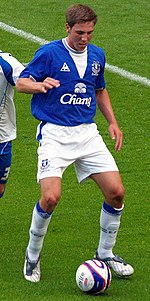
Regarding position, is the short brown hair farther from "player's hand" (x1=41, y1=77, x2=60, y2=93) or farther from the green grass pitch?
the green grass pitch

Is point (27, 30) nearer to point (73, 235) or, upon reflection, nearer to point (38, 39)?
point (38, 39)

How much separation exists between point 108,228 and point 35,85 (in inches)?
58.0

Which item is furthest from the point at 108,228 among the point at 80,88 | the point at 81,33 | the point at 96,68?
the point at 81,33

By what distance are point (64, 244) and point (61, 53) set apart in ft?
6.42

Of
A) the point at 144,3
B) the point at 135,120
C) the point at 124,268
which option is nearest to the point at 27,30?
the point at 144,3

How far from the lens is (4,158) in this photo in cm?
1036

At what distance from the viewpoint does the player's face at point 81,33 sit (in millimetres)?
9070

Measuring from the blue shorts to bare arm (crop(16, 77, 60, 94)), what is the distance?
4.05 ft

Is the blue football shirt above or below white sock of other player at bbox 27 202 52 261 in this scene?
above

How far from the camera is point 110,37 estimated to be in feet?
57.1

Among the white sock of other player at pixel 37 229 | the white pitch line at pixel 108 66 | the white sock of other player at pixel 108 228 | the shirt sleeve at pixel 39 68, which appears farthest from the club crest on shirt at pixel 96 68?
the white pitch line at pixel 108 66

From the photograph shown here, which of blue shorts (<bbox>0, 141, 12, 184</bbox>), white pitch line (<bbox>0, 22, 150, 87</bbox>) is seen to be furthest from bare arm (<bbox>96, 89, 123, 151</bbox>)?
white pitch line (<bbox>0, 22, 150, 87</bbox>)

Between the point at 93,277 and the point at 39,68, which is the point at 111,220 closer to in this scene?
the point at 93,277

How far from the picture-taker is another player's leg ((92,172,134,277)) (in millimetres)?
9250
